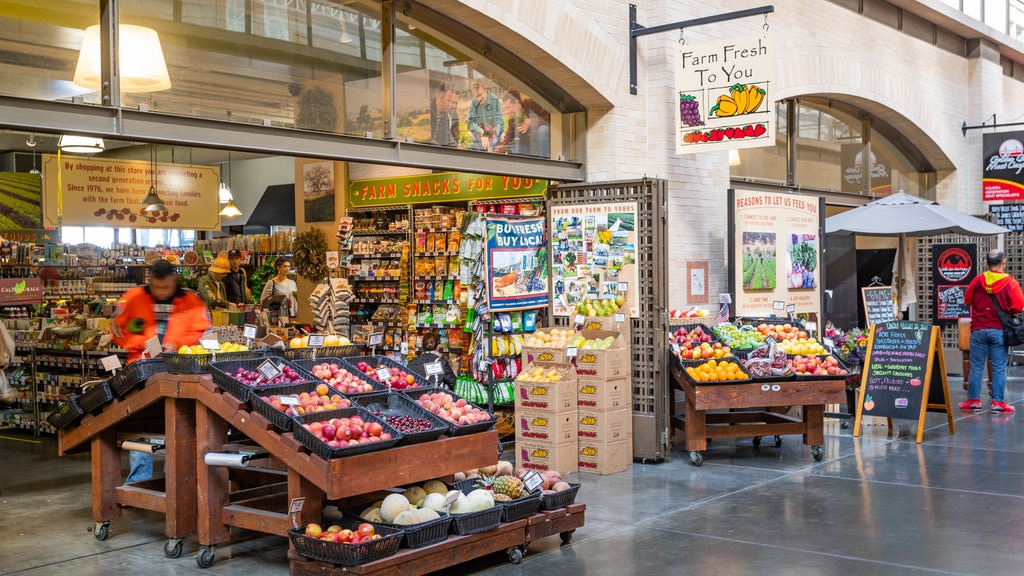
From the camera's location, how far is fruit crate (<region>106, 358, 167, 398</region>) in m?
6.39

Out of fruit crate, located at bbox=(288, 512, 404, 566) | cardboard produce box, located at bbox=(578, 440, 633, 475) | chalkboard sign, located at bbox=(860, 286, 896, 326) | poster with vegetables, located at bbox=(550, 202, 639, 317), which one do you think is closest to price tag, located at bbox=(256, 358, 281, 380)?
fruit crate, located at bbox=(288, 512, 404, 566)

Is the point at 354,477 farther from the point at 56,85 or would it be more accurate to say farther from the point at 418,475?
the point at 56,85

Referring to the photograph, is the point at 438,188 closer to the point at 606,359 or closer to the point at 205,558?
the point at 606,359

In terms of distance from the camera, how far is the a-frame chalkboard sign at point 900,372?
980cm

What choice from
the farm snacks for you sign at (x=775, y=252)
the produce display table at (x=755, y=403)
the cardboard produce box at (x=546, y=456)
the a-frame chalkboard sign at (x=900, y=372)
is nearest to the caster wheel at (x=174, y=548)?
the cardboard produce box at (x=546, y=456)

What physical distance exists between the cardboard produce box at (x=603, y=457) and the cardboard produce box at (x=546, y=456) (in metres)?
0.08

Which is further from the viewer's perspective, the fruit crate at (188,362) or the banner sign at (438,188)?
the banner sign at (438,188)

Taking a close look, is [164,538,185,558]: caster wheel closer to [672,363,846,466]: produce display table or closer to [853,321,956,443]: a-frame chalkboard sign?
[672,363,846,466]: produce display table

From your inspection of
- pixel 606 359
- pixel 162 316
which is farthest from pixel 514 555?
pixel 162 316

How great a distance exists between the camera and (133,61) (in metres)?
6.53

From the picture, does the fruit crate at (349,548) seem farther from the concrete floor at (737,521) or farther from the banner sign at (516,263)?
the banner sign at (516,263)

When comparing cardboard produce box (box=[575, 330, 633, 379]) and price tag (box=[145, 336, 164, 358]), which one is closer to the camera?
price tag (box=[145, 336, 164, 358])

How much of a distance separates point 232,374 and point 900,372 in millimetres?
6814

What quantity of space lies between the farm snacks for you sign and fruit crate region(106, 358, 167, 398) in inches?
243
